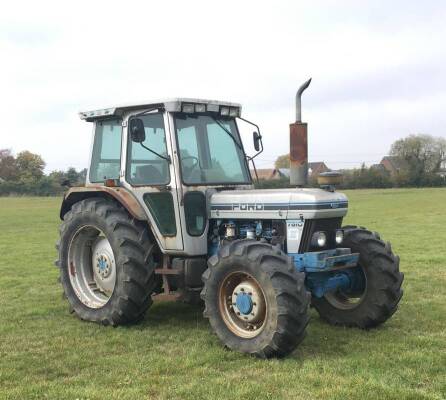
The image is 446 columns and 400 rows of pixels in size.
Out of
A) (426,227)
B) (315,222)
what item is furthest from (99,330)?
(426,227)

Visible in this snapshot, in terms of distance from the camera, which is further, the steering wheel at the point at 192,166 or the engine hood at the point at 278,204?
the steering wheel at the point at 192,166

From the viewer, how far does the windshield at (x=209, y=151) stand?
682cm

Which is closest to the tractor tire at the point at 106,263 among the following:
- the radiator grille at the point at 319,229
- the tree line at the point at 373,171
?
the radiator grille at the point at 319,229

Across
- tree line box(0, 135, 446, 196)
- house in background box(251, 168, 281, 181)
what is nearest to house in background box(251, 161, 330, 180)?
house in background box(251, 168, 281, 181)

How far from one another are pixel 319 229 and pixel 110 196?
268 centimetres

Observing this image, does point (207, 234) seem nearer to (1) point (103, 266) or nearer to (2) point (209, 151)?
(2) point (209, 151)

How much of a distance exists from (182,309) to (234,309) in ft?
7.04

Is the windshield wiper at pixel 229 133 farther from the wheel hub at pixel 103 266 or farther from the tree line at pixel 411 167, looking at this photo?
the tree line at pixel 411 167

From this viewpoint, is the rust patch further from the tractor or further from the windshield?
the windshield

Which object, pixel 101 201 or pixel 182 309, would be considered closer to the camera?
pixel 101 201

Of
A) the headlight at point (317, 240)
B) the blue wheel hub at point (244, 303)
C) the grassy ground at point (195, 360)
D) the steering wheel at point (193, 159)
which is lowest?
the grassy ground at point (195, 360)

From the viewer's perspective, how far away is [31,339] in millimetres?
6398

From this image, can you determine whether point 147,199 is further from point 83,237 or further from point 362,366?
point 362,366

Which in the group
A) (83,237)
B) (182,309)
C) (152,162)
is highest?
(152,162)
